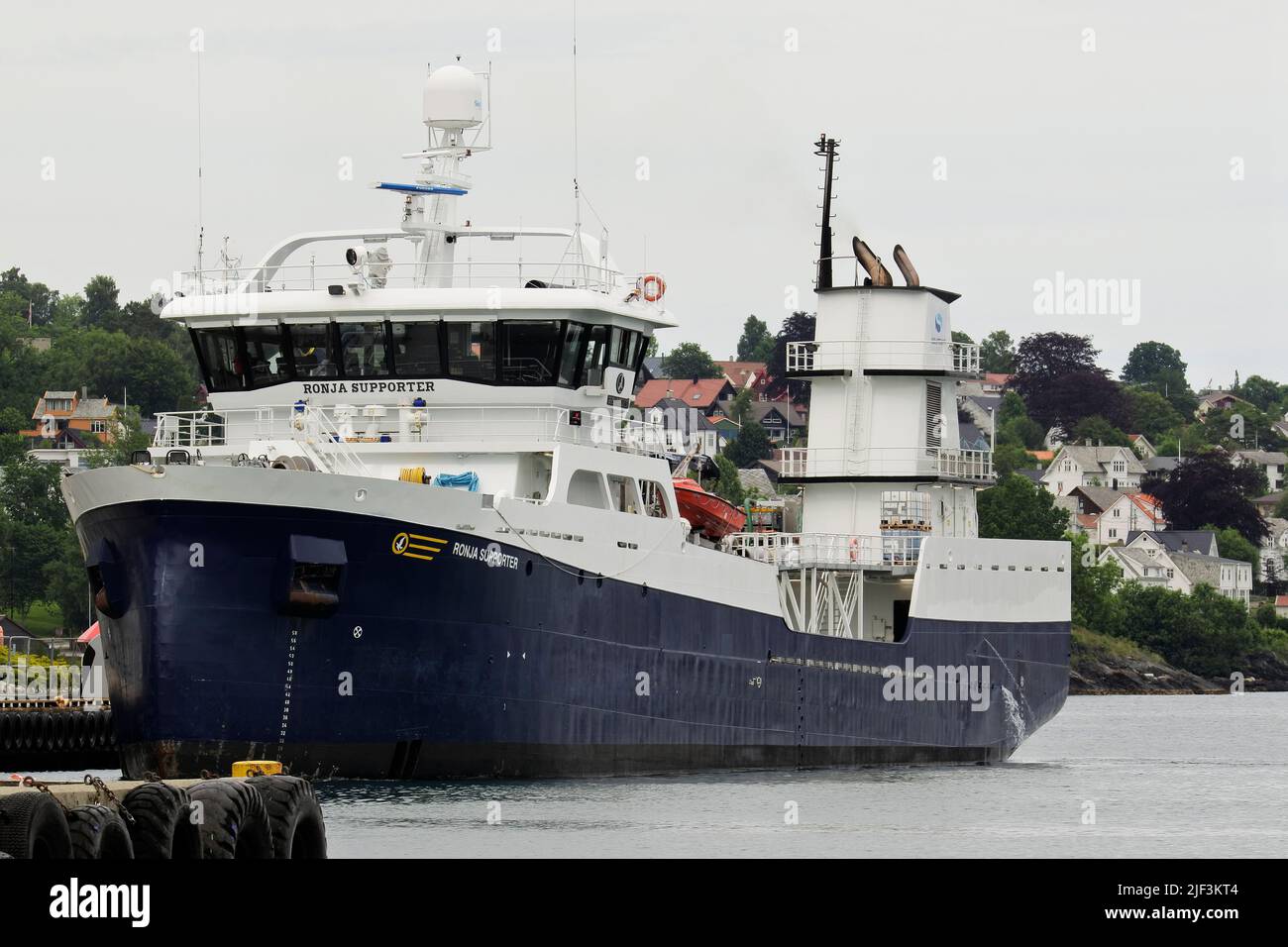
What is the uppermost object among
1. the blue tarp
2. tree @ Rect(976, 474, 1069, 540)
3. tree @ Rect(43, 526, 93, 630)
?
the blue tarp

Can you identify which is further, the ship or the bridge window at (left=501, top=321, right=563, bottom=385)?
the bridge window at (left=501, top=321, right=563, bottom=385)

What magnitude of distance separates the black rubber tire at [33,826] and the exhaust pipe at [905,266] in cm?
3243

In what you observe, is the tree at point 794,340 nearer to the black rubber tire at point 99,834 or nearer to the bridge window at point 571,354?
the bridge window at point 571,354

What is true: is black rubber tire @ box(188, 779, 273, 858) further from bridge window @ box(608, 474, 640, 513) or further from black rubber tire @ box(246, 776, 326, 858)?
bridge window @ box(608, 474, 640, 513)

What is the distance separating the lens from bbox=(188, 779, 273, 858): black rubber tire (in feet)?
74.8

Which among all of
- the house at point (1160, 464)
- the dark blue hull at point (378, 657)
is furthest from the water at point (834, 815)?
the house at point (1160, 464)

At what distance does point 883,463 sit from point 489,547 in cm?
1592

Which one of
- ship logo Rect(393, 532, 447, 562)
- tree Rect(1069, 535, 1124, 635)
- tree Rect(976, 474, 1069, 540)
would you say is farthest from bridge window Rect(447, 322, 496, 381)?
tree Rect(1069, 535, 1124, 635)

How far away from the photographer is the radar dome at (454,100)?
40969mm

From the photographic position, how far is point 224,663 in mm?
33625

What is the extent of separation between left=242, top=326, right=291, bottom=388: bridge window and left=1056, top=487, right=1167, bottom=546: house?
134072mm
